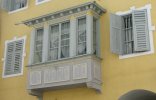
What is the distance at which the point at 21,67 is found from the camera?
1838 cm

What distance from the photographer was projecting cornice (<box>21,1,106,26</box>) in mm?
15711

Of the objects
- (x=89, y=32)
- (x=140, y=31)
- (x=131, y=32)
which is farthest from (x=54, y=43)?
(x=140, y=31)

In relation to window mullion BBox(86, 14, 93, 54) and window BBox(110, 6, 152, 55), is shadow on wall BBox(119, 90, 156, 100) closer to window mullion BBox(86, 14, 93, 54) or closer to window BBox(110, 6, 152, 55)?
window BBox(110, 6, 152, 55)

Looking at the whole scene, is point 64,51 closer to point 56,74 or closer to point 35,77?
point 56,74

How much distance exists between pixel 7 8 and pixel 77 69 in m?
6.99

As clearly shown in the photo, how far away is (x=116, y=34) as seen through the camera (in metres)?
15.4

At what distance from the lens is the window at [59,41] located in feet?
53.5

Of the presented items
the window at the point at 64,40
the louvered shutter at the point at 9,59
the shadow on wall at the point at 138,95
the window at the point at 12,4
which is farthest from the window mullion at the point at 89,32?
the window at the point at 12,4

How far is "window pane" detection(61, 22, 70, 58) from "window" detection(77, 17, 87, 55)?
617 mm

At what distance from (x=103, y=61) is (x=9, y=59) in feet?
19.0

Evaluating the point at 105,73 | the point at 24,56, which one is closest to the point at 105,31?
the point at 105,73

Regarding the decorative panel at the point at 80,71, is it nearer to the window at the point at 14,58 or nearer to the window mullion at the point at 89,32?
the window mullion at the point at 89,32

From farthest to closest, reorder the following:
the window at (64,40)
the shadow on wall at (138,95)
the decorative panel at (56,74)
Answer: the window at (64,40) → the decorative panel at (56,74) → the shadow on wall at (138,95)

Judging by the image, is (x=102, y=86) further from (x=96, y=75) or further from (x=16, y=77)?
(x=16, y=77)
